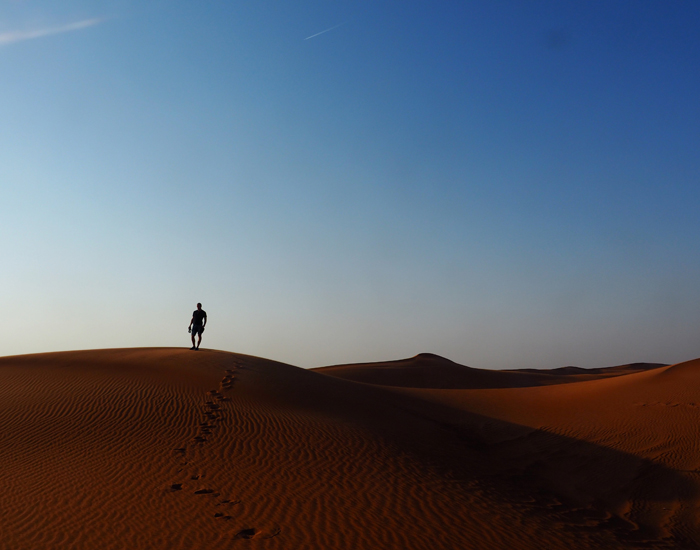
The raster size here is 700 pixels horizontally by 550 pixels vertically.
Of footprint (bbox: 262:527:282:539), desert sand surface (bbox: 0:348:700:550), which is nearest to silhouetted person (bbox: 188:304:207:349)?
desert sand surface (bbox: 0:348:700:550)

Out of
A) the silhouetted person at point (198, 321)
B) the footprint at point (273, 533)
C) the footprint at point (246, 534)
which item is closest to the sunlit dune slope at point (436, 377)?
the silhouetted person at point (198, 321)

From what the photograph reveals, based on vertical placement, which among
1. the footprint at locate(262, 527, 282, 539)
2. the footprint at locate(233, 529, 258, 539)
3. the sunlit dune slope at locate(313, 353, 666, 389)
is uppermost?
the sunlit dune slope at locate(313, 353, 666, 389)

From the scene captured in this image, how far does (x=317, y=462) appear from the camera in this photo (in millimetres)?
10320

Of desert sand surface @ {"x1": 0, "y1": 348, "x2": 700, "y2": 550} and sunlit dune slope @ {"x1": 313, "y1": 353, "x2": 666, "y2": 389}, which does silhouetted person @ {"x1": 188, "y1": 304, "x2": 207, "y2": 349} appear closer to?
desert sand surface @ {"x1": 0, "y1": 348, "x2": 700, "y2": 550}

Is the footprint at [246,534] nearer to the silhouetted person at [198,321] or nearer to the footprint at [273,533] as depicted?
the footprint at [273,533]

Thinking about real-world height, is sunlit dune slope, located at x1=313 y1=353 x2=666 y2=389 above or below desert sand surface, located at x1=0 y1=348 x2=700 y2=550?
above

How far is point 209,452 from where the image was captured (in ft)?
33.8

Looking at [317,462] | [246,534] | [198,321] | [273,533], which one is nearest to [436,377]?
[198,321]

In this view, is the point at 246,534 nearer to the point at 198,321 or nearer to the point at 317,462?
the point at 317,462

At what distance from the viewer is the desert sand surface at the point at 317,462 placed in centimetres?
729

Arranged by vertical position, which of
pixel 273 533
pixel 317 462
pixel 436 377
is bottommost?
pixel 273 533

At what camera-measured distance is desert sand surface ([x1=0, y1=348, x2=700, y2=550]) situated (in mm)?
7285

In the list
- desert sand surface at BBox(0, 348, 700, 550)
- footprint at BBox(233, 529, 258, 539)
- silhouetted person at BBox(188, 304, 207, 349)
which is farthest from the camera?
silhouetted person at BBox(188, 304, 207, 349)

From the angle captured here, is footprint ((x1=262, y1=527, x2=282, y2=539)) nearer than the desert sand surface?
Yes
